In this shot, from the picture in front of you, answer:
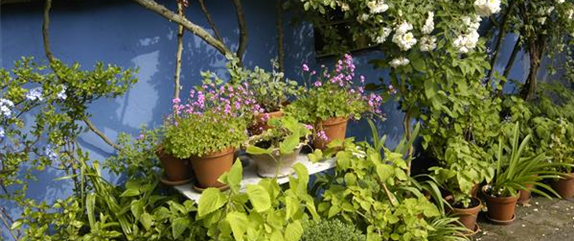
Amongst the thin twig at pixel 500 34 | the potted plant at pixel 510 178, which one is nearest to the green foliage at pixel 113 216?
the potted plant at pixel 510 178

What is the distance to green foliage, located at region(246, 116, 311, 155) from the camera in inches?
119

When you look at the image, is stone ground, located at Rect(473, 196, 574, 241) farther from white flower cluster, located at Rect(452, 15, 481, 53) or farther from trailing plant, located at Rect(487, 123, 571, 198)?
white flower cluster, located at Rect(452, 15, 481, 53)

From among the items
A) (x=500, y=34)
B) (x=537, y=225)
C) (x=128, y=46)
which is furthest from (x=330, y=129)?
(x=500, y=34)

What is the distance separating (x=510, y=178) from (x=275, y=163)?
2138 mm

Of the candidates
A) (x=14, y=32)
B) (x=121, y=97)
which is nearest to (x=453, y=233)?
(x=121, y=97)

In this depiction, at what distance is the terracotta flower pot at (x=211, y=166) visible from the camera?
3035mm

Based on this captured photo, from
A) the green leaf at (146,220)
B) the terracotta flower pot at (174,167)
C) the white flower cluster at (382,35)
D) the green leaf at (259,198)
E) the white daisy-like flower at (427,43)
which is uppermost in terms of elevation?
the white flower cluster at (382,35)

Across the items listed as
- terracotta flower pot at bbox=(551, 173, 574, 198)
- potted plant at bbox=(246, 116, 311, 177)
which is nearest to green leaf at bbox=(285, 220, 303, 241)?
potted plant at bbox=(246, 116, 311, 177)

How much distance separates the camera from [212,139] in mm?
2992

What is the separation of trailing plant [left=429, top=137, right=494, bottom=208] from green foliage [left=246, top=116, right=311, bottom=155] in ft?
4.39

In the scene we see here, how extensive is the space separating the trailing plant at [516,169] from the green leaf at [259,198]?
2364 millimetres

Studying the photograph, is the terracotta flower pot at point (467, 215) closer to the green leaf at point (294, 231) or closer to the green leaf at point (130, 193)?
the green leaf at point (294, 231)

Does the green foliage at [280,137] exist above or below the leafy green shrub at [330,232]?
above

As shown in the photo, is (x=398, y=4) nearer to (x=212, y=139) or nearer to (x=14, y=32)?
(x=212, y=139)
